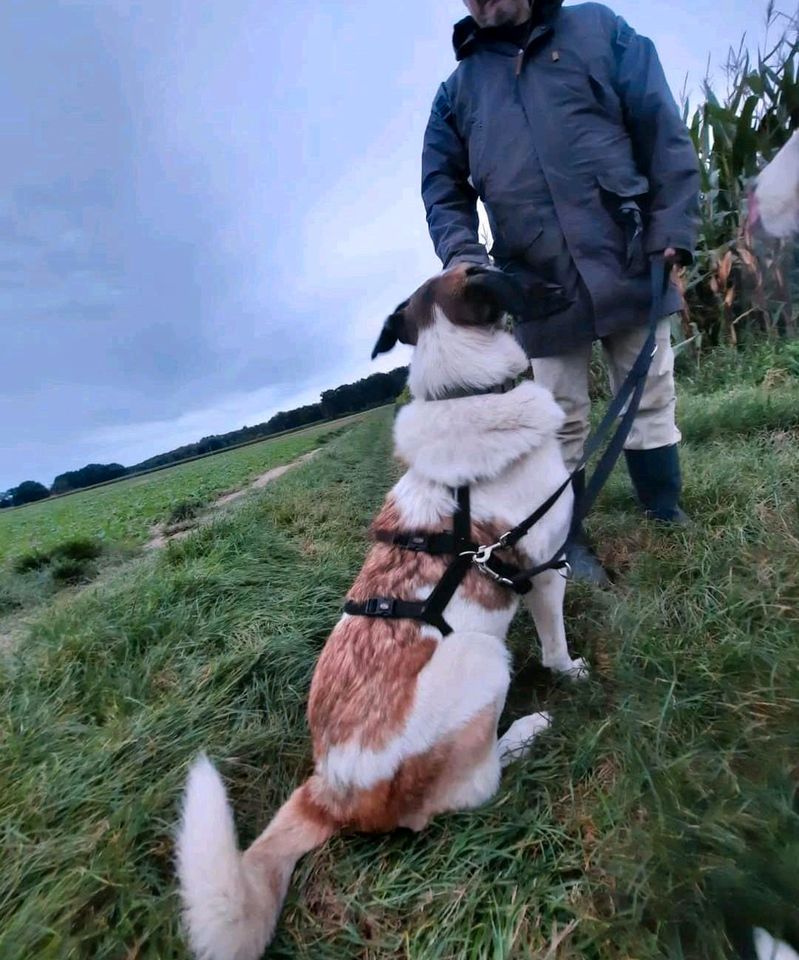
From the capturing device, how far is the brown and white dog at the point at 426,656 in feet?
4.94

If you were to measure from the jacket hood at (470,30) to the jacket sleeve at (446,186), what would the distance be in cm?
20

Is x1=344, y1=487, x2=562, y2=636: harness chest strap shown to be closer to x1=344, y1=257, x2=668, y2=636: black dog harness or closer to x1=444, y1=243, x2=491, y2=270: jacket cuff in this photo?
x1=344, y1=257, x2=668, y2=636: black dog harness

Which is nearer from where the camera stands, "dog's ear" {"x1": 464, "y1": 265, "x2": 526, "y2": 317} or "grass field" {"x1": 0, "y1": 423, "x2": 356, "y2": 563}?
"dog's ear" {"x1": 464, "y1": 265, "x2": 526, "y2": 317}

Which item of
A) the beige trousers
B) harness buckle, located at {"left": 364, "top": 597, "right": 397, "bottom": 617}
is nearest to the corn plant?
the beige trousers

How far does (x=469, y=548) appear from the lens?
207cm

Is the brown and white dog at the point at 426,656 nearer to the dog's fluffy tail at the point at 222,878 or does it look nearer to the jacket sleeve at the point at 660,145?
the dog's fluffy tail at the point at 222,878

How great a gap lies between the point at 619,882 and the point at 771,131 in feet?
24.4

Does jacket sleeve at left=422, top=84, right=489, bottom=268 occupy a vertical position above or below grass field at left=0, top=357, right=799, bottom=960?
above

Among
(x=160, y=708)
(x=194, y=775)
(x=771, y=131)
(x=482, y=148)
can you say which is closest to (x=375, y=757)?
(x=194, y=775)

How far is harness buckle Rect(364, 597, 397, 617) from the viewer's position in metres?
1.93

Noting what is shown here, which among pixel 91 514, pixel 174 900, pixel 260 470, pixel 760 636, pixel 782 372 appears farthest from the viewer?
pixel 260 470

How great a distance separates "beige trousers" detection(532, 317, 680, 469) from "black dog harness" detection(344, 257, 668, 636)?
0.61 metres

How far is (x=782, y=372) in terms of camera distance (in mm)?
5062

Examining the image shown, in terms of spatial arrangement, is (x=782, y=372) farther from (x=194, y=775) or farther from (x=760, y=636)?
(x=194, y=775)
